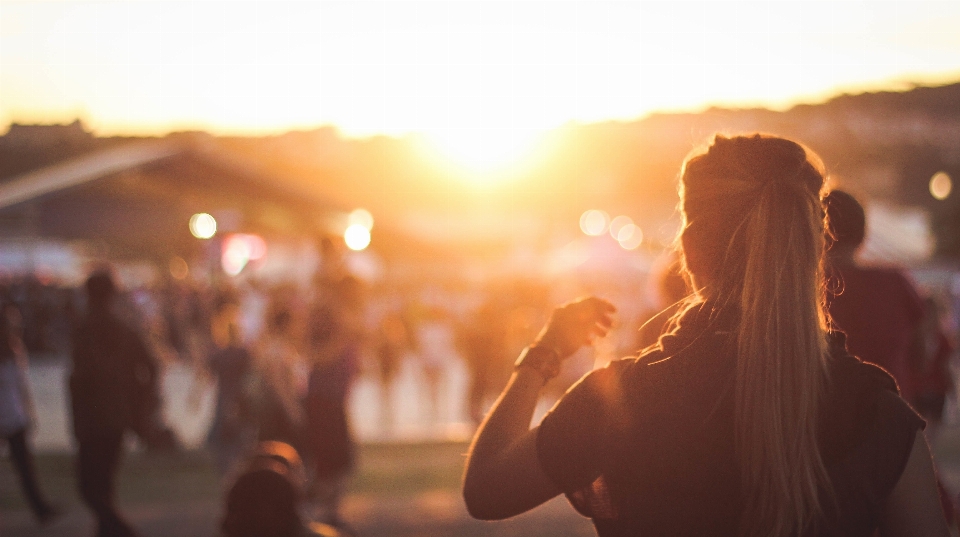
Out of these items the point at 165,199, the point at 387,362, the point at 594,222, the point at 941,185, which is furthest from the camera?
the point at 594,222

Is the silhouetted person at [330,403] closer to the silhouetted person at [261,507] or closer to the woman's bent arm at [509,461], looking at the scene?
the silhouetted person at [261,507]

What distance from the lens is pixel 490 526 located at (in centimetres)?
760

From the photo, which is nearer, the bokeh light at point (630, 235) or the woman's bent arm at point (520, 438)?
the woman's bent arm at point (520, 438)

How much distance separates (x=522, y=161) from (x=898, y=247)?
54.6 feet

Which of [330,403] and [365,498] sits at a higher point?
[330,403]

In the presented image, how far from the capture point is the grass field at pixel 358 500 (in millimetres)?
7562

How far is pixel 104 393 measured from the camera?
6.56 metres

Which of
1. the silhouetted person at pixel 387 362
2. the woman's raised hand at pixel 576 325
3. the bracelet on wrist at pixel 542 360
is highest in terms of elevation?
the woman's raised hand at pixel 576 325

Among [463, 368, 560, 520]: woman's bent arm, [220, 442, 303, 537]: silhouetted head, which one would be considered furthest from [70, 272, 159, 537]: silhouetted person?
[463, 368, 560, 520]: woman's bent arm

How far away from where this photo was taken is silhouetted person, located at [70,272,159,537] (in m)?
6.42

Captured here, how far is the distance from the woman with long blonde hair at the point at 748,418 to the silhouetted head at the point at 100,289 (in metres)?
5.44

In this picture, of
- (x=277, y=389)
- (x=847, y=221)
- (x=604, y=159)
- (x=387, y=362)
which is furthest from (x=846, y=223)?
(x=604, y=159)

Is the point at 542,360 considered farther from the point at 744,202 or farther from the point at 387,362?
the point at 387,362

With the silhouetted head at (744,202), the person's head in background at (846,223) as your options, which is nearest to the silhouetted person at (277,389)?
the person's head in background at (846,223)
